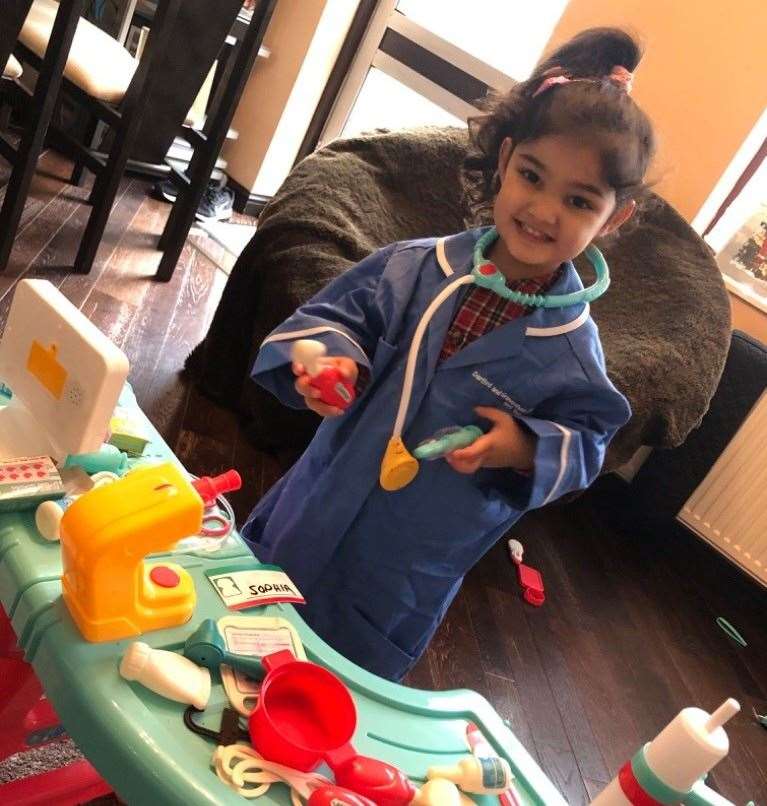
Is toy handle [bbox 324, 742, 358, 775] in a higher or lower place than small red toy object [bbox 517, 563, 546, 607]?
higher

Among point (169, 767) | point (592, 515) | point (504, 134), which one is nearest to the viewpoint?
point (169, 767)

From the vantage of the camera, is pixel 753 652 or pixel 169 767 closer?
pixel 169 767

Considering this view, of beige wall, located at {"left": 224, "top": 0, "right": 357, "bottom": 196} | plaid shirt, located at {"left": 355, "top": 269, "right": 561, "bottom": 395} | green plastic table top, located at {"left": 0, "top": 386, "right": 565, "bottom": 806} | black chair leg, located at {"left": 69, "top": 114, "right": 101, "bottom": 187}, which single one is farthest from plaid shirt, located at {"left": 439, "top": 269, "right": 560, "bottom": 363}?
beige wall, located at {"left": 224, "top": 0, "right": 357, "bottom": 196}

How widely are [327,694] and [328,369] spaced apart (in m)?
0.33

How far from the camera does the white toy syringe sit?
53 centimetres

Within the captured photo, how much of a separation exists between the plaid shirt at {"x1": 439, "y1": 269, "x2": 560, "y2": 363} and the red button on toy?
15.4 inches

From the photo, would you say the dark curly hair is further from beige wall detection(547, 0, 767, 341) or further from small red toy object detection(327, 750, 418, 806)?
beige wall detection(547, 0, 767, 341)

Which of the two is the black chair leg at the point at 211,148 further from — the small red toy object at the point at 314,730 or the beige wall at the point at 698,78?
the small red toy object at the point at 314,730

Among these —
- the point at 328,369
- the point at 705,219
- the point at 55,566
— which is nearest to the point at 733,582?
the point at 705,219

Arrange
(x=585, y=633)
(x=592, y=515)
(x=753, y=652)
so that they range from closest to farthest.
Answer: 1. (x=585, y=633)
2. (x=753, y=652)
3. (x=592, y=515)

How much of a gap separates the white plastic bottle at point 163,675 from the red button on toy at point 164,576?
7 cm

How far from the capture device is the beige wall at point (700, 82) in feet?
7.66

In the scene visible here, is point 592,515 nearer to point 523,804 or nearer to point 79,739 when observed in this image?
point 523,804

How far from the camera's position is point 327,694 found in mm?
630
